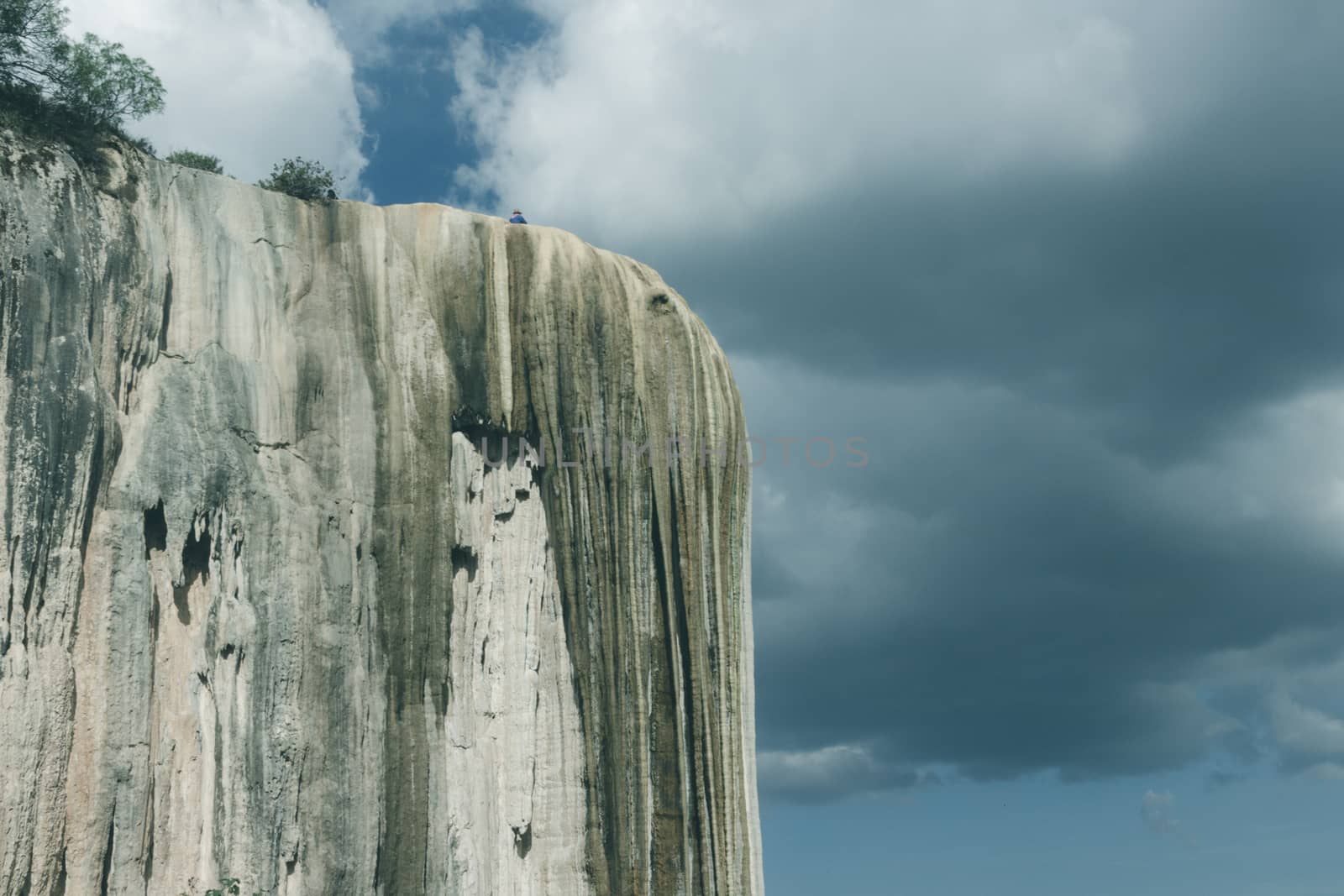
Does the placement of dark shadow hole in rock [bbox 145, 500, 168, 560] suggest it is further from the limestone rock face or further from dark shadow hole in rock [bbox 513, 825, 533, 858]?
dark shadow hole in rock [bbox 513, 825, 533, 858]

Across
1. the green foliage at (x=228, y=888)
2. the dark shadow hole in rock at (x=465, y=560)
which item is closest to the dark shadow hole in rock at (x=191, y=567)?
the green foliage at (x=228, y=888)

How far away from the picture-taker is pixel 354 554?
25.2m

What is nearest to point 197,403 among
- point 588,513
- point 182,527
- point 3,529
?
point 182,527

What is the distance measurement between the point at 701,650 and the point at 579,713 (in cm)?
256

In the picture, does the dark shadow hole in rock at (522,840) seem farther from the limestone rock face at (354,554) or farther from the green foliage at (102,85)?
the green foliage at (102,85)

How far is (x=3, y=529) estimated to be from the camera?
2128 cm

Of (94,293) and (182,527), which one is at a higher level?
(94,293)

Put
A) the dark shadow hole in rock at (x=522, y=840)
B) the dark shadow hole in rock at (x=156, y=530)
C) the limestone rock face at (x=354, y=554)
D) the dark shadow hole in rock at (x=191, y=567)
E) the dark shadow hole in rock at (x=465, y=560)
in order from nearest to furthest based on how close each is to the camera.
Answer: the limestone rock face at (x=354, y=554)
the dark shadow hole in rock at (x=156, y=530)
the dark shadow hole in rock at (x=191, y=567)
the dark shadow hole in rock at (x=522, y=840)
the dark shadow hole in rock at (x=465, y=560)

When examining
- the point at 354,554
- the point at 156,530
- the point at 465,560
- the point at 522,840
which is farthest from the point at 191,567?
the point at 522,840

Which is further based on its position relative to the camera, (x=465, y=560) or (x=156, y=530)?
(x=465, y=560)

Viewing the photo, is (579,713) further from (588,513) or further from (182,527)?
(182,527)

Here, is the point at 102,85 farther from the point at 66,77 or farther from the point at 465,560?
the point at 465,560

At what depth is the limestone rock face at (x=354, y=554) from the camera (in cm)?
2208

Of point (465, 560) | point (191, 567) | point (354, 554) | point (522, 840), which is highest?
point (465, 560)
